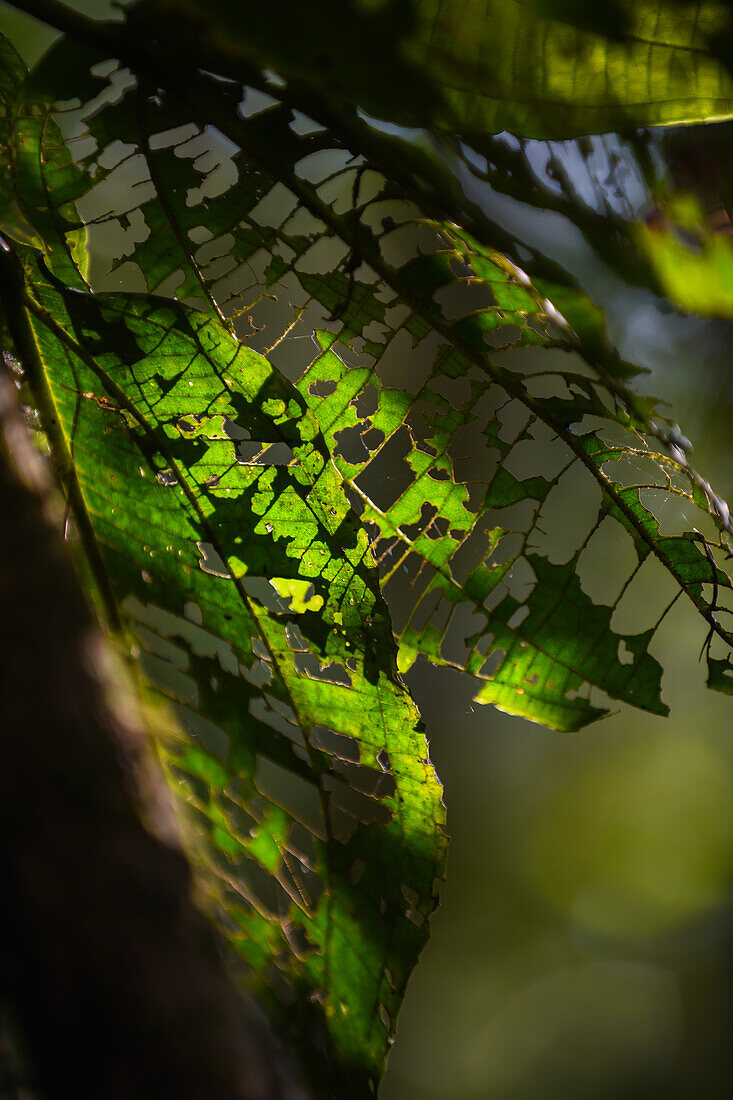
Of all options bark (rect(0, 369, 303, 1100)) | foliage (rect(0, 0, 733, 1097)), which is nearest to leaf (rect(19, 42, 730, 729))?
foliage (rect(0, 0, 733, 1097))

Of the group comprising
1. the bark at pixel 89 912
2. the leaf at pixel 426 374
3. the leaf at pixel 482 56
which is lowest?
the bark at pixel 89 912

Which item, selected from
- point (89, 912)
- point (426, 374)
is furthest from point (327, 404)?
point (89, 912)

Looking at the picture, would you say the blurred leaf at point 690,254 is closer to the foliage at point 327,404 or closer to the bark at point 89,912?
the foliage at point 327,404

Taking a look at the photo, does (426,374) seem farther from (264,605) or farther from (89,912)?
(89,912)

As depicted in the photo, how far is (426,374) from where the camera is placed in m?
0.52

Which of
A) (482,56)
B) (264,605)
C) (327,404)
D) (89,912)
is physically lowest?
(89,912)

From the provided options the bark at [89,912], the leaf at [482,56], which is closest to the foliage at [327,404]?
the leaf at [482,56]

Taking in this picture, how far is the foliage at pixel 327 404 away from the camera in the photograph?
14.8 inches

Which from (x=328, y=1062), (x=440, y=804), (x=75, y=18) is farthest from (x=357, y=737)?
(x=75, y=18)

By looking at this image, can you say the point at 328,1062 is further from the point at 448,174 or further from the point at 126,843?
the point at 448,174

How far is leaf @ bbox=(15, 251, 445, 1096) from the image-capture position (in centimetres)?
44

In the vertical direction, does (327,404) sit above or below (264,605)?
above

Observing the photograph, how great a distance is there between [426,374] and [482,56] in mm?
193

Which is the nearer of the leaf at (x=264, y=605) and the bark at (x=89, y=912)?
the bark at (x=89, y=912)
